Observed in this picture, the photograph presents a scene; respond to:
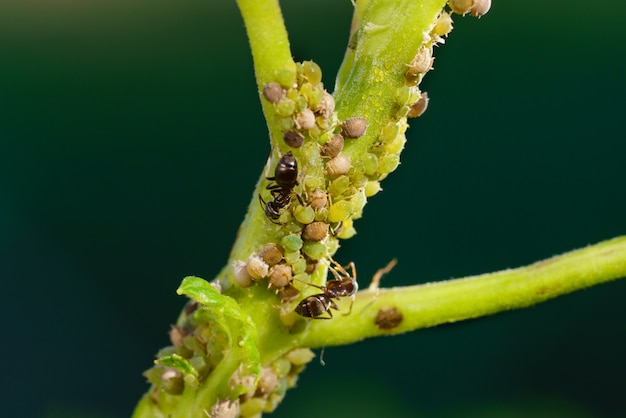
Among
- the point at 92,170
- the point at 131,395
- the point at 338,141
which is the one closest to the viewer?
the point at 338,141

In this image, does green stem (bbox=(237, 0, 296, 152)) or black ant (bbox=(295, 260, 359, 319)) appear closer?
green stem (bbox=(237, 0, 296, 152))

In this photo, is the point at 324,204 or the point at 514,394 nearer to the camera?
the point at 324,204

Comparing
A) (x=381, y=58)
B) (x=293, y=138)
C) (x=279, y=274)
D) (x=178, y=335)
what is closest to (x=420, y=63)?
(x=381, y=58)

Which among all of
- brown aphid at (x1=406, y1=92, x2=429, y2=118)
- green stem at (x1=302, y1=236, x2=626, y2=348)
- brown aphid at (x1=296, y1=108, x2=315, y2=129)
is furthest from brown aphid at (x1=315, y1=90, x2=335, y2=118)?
green stem at (x1=302, y1=236, x2=626, y2=348)

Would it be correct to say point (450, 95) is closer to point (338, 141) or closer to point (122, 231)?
point (122, 231)

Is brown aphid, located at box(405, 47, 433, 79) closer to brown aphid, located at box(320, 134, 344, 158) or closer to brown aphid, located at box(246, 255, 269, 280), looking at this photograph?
brown aphid, located at box(320, 134, 344, 158)

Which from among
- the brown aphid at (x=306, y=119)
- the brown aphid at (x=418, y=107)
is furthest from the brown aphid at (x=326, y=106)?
the brown aphid at (x=418, y=107)

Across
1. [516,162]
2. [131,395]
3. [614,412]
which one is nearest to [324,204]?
[516,162]
